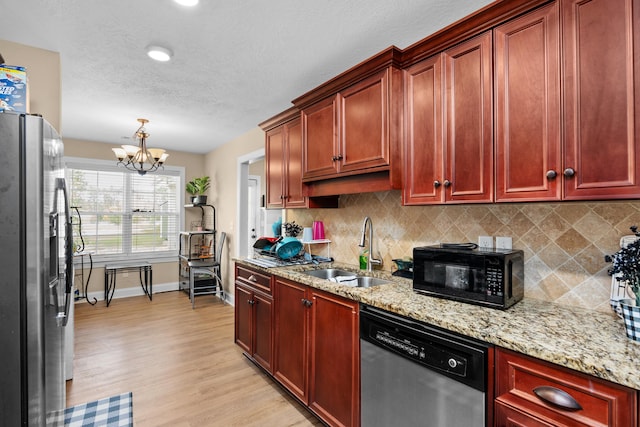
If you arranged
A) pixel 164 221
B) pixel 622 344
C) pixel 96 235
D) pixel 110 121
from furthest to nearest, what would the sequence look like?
pixel 164 221, pixel 96 235, pixel 110 121, pixel 622 344

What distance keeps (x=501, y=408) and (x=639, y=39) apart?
143 centimetres

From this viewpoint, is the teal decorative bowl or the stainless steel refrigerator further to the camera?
the teal decorative bowl

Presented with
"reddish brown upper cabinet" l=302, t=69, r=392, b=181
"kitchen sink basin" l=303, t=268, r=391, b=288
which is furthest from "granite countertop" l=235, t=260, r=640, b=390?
"reddish brown upper cabinet" l=302, t=69, r=392, b=181

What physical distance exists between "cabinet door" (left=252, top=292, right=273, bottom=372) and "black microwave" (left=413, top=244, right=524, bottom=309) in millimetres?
1334

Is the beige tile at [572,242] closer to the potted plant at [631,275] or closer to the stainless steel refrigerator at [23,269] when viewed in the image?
the potted plant at [631,275]

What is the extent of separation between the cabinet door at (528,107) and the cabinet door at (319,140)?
1.16 m

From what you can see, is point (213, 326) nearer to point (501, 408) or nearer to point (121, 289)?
point (121, 289)

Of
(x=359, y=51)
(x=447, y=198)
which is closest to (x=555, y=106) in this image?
(x=447, y=198)

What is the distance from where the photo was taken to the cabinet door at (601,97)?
46.5 inches

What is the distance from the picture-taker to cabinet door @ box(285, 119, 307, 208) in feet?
9.52

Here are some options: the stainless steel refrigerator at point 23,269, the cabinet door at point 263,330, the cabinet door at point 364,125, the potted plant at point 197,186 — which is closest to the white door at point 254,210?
the potted plant at point 197,186

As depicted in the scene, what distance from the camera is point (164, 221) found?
582 cm

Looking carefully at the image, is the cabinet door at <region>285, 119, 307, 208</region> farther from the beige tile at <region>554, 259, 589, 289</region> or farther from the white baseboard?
the white baseboard

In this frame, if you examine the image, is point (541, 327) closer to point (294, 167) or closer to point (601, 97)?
point (601, 97)
